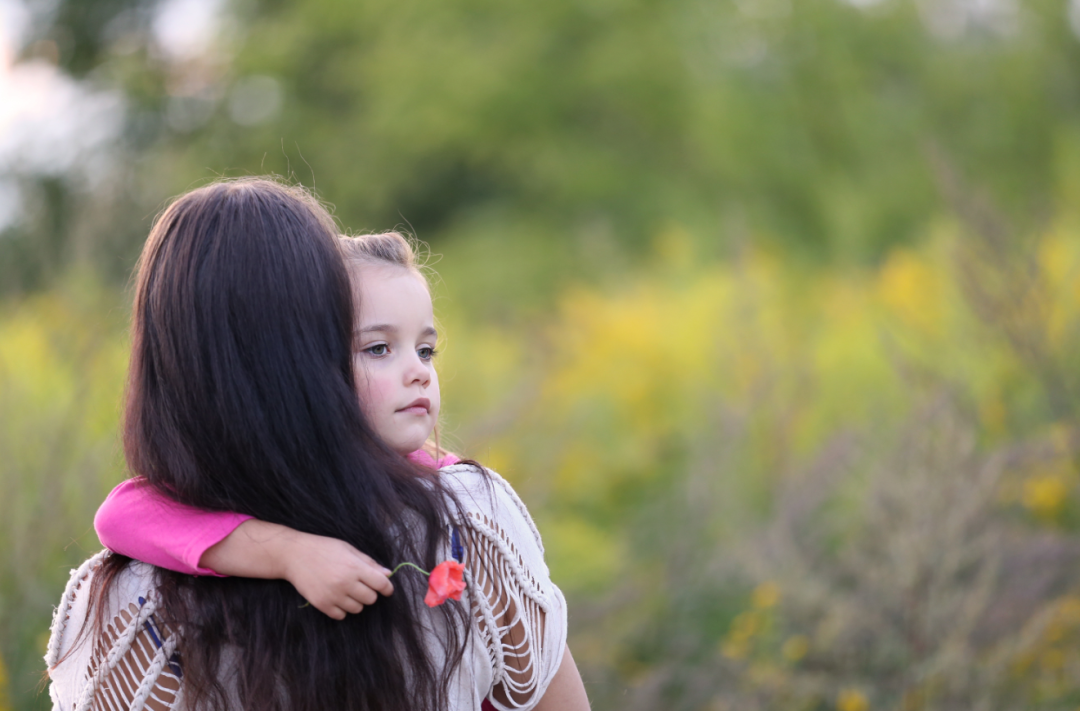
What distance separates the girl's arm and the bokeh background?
2.49 feet

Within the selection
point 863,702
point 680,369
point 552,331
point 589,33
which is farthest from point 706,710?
point 589,33

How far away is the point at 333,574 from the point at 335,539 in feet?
0.16

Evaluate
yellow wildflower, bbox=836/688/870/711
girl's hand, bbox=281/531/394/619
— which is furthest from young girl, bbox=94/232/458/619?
yellow wildflower, bbox=836/688/870/711

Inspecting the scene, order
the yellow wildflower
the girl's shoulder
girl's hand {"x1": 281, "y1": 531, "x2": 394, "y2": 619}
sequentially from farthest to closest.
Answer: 1. the yellow wildflower
2. the girl's shoulder
3. girl's hand {"x1": 281, "y1": 531, "x2": 394, "y2": 619}

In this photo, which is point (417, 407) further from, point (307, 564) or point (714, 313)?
point (714, 313)

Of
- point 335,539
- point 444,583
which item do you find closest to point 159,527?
point 335,539

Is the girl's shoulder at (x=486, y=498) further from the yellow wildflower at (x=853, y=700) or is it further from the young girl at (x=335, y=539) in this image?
the yellow wildflower at (x=853, y=700)

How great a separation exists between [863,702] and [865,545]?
2.00 ft

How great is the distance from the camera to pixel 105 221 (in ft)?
12.1

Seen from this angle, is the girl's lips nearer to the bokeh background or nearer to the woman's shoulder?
the woman's shoulder

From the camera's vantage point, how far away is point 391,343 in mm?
1383

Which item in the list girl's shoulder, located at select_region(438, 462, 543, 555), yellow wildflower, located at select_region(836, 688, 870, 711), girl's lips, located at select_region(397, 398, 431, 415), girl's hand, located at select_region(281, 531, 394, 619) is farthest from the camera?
yellow wildflower, located at select_region(836, 688, 870, 711)

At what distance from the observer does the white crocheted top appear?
121 centimetres

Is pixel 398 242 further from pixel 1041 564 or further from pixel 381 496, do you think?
pixel 1041 564
